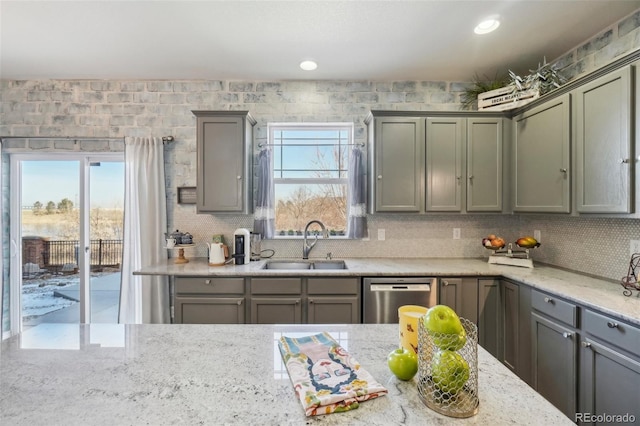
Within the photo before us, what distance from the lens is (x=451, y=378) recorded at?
719mm

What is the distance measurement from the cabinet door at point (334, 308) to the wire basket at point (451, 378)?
1.72 metres

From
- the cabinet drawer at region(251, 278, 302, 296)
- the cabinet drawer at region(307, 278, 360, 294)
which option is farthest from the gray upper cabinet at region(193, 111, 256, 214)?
the cabinet drawer at region(307, 278, 360, 294)

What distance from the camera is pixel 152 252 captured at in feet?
10.0

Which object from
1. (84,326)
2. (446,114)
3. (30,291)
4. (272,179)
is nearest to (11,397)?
(84,326)

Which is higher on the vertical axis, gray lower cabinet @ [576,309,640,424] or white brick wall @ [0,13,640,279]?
white brick wall @ [0,13,640,279]

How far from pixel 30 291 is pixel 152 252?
5.06 ft

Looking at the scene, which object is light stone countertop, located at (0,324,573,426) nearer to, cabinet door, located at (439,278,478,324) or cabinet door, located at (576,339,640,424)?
Result: cabinet door, located at (576,339,640,424)

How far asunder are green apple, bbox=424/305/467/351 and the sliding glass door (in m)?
3.49

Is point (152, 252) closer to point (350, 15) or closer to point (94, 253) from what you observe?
point (94, 253)

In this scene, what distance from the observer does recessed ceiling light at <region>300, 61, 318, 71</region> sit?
9.05 feet

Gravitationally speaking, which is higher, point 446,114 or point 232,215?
point 446,114

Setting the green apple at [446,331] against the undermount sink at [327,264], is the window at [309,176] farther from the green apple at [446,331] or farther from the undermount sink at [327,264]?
the green apple at [446,331]

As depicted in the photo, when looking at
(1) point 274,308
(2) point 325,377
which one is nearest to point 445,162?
(1) point 274,308

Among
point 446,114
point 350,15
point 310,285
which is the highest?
point 350,15
